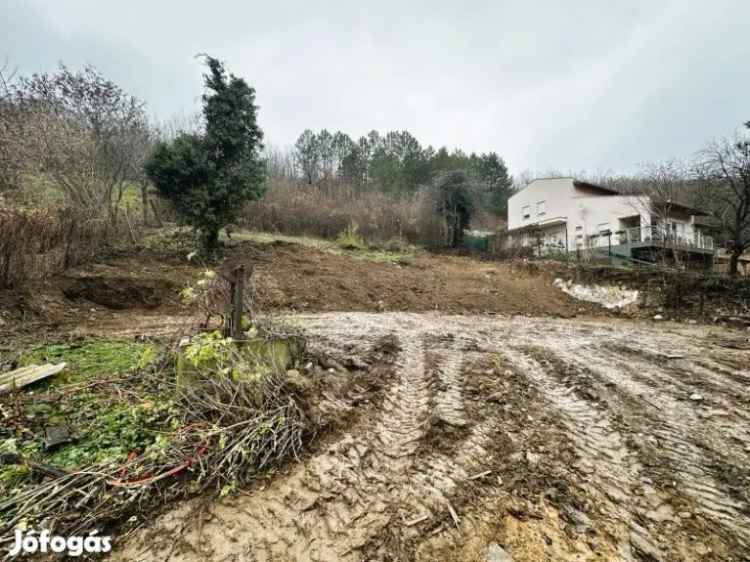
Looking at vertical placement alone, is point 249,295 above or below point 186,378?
above

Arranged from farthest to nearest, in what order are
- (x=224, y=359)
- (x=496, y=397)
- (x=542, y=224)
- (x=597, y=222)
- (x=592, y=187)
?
(x=542, y=224)
(x=592, y=187)
(x=597, y=222)
(x=496, y=397)
(x=224, y=359)

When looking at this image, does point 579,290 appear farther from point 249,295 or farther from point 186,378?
point 186,378

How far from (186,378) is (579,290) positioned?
10.8 metres

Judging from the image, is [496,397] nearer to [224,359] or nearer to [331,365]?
[331,365]

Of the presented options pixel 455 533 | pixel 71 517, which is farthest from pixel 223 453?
pixel 455 533

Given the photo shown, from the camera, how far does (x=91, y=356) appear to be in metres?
3.47

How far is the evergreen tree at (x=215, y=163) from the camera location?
951 cm

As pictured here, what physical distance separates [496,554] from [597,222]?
968 inches

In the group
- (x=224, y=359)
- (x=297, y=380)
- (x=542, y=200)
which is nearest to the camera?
(x=224, y=359)

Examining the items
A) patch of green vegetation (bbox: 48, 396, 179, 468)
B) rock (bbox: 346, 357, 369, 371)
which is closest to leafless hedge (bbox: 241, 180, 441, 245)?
rock (bbox: 346, 357, 369, 371)

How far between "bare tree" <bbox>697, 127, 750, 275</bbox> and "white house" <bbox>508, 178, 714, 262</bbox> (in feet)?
11.9

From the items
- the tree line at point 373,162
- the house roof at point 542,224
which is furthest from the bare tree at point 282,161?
the house roof at point 542,224

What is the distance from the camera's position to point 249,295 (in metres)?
3.11

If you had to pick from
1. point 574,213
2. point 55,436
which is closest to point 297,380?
point 55,436
